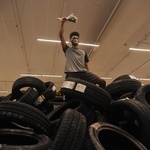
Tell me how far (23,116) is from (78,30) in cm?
453

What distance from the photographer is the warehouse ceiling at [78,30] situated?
4492mm

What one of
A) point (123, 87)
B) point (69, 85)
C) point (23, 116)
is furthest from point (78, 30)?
point (23, 116)

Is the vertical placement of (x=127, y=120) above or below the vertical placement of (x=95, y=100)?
below

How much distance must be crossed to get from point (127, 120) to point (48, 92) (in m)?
1.14

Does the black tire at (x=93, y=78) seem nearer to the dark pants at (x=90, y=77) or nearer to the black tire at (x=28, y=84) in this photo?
the dark pants at (x=90, y=77)

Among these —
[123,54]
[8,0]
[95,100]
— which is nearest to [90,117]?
[95,100]

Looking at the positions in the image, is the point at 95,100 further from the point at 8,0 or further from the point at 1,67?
the point at 1,67

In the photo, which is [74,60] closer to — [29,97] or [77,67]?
[77,67]

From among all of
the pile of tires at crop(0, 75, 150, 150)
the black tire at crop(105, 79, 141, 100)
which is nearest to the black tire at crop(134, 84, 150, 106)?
the pile of tires at crop(0, 75, 150, 150)

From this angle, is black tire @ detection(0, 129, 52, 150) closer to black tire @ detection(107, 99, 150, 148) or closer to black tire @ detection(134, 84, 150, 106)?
black tire @ detection(107, 99, 150, 148)

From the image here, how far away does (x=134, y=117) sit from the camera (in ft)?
5.28

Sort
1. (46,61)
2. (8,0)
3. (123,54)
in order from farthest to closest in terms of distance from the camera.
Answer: (46,61) < (123,54) < (8,0)

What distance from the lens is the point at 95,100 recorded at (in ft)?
5.80

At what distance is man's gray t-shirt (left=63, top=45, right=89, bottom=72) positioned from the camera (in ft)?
8.32
